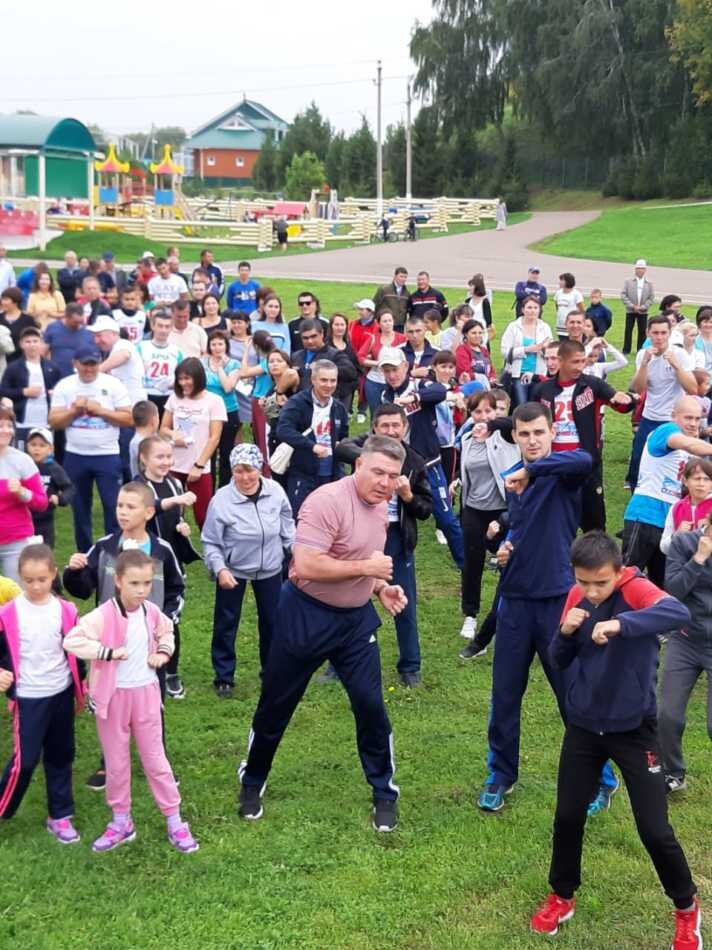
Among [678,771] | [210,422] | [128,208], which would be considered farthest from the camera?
[128,208]

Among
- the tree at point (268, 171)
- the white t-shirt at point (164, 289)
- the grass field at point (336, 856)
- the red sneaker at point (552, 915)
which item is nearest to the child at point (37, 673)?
the grass field at point (336, 856)

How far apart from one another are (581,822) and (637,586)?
1.12 meters

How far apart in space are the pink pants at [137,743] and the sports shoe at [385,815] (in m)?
1.08

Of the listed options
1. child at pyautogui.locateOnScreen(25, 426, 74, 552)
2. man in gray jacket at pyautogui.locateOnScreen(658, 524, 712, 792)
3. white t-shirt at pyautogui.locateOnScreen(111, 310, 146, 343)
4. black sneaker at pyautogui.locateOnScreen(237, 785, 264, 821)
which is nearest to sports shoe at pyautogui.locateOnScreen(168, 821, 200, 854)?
black sneaker at pyautogui.locateOnScreen(237, 785, 264, 821)

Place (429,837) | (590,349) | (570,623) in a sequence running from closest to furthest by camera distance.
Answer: (570,623)
(429,837)
(590,349)

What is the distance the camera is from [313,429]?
9.01 metres

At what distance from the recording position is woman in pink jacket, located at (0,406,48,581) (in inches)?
312

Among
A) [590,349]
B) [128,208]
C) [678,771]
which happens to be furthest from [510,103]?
[678,771]

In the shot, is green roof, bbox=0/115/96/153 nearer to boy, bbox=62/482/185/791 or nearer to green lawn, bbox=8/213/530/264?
green lawn, bbox=8/213/530/264

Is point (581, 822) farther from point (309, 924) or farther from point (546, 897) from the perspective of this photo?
point (309, 924)

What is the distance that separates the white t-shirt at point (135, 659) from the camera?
5.80 m

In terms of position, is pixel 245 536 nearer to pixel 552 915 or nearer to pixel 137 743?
pixel 137 743

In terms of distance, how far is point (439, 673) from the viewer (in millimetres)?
8258

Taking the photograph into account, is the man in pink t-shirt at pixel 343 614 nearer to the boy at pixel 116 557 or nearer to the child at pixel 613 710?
the boy at pixel 116 557
